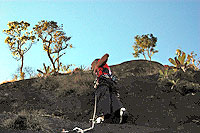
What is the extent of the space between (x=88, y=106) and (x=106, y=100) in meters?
2.22

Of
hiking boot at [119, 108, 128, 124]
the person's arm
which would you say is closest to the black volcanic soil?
hiking boot at [119, 108, 128, 124]

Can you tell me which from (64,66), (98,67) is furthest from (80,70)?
(64,66)

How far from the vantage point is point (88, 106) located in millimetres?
8516

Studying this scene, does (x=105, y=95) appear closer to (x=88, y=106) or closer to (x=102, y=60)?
(x=102, y=60)

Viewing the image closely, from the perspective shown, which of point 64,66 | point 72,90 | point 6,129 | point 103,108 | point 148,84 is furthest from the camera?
point 64,66

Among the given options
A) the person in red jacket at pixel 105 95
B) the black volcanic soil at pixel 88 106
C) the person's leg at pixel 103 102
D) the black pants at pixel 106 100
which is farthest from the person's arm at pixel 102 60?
the black volcanic soil at pixel 88 106

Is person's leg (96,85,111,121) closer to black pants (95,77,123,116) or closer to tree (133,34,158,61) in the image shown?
black pants (95,77,123,116)

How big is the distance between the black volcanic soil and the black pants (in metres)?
0.58

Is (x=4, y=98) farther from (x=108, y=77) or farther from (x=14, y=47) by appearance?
(x=14, y=47)

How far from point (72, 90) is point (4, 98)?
3.22 m

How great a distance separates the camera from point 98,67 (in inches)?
263

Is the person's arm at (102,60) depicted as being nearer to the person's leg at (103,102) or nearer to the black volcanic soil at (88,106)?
the person's leg at (103,102)

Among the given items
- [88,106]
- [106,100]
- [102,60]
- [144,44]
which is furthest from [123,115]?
[144,44]

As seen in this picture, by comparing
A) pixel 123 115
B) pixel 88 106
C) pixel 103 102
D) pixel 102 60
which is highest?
pixel 102 60
